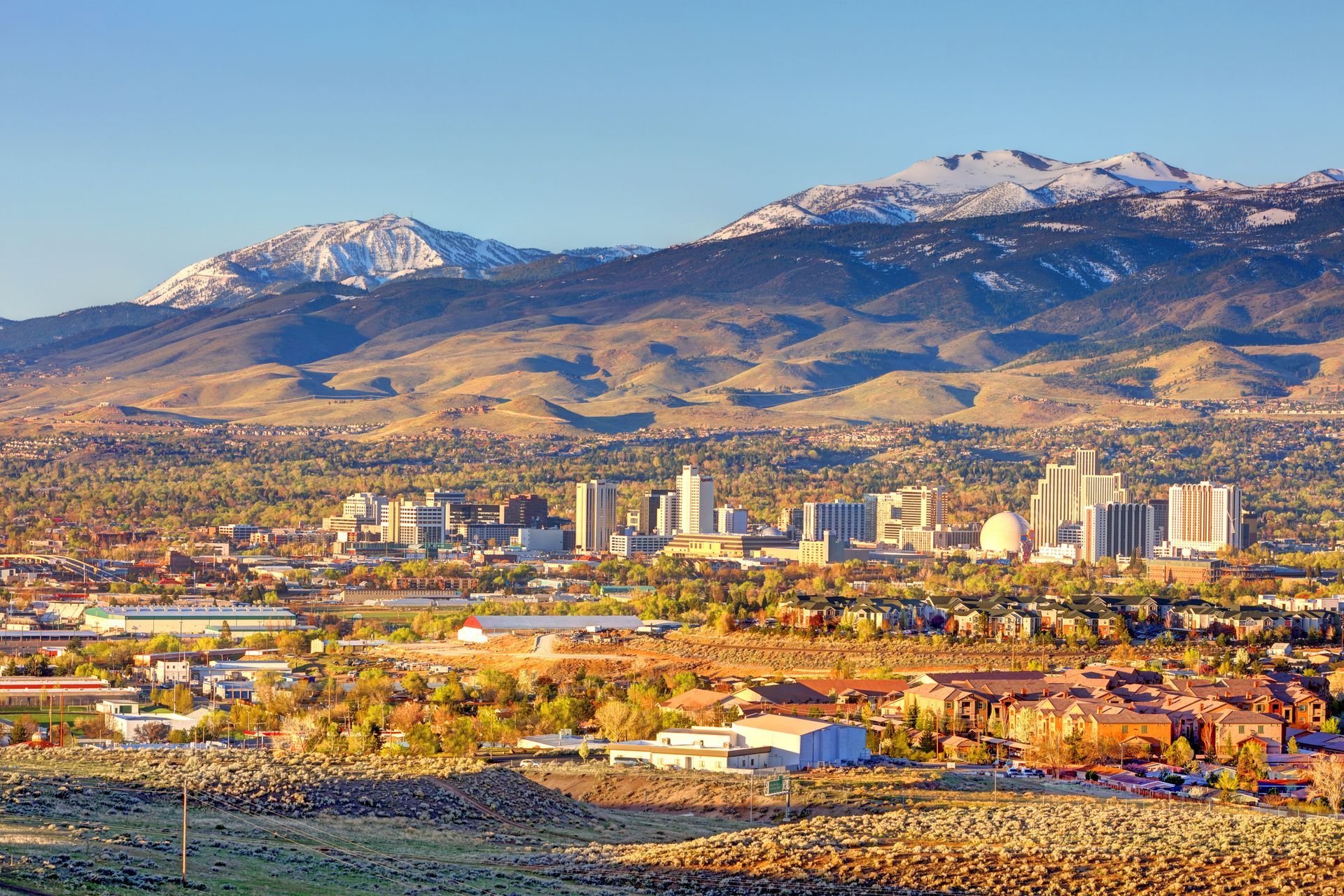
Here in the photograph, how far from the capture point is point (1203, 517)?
6334 inches

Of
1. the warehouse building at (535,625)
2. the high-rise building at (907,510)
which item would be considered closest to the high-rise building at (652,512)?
the high-rise building at (907,510)

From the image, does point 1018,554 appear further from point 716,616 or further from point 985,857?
point 985,857

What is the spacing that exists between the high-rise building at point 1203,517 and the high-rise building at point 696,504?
Answer: 32.7 m

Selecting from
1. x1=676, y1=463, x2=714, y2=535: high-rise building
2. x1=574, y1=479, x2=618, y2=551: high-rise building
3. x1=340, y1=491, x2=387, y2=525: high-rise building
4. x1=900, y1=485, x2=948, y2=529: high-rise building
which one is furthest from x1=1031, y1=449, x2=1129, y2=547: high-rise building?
x1=340, y1=491, x2=387, y2=525: high-rise building

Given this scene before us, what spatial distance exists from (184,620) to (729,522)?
70.3 m

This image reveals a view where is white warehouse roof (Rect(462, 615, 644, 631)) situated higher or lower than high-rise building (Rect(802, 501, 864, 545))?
lower

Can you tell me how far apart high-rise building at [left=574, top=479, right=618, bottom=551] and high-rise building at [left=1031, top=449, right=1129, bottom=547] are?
31.5 m

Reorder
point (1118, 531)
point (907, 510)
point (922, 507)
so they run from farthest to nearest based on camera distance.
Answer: point (907, 510), point (922, 507), point (1118, 531)

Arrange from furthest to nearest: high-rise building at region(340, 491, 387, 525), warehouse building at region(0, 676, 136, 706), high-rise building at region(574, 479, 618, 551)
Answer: high-rise building at region(340, 491, 387, 525), high-rise building at region(574, 479, 618, 551), warehouse building at region(0, 676, 136, 706)

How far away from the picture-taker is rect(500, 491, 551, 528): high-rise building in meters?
170

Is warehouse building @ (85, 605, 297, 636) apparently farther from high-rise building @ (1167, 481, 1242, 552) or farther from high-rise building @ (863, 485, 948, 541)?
high-rise building @ (863, 485, 948, 541)

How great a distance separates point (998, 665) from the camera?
248ft

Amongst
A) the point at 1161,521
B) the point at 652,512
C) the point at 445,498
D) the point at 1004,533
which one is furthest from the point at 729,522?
the point at 1161,521

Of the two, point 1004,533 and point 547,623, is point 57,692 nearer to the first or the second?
point 547,623
